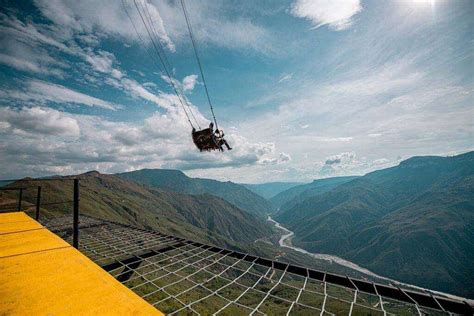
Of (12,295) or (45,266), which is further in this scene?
(45,266)

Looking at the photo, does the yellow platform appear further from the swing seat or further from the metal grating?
the swing seat

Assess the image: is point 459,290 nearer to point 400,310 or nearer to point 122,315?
point 400,310

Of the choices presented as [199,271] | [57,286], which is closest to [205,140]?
[199,271]

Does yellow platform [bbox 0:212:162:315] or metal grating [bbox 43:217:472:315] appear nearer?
yellow platform [bbox 0:212:162:315]

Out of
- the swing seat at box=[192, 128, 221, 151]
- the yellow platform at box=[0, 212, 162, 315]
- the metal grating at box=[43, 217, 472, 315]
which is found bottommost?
the metal grating at box=[43, 217, 472, 315]

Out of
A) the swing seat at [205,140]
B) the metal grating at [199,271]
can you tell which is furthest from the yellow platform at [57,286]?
the swing seat at [205,140]

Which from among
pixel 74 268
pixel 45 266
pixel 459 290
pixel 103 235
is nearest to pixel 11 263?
pixel 45 266

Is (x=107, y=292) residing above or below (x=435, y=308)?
above

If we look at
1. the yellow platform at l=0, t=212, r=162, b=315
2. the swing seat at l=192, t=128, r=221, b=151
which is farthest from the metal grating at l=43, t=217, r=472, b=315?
the swing seat at l=192, t=128, r=221, b=151
